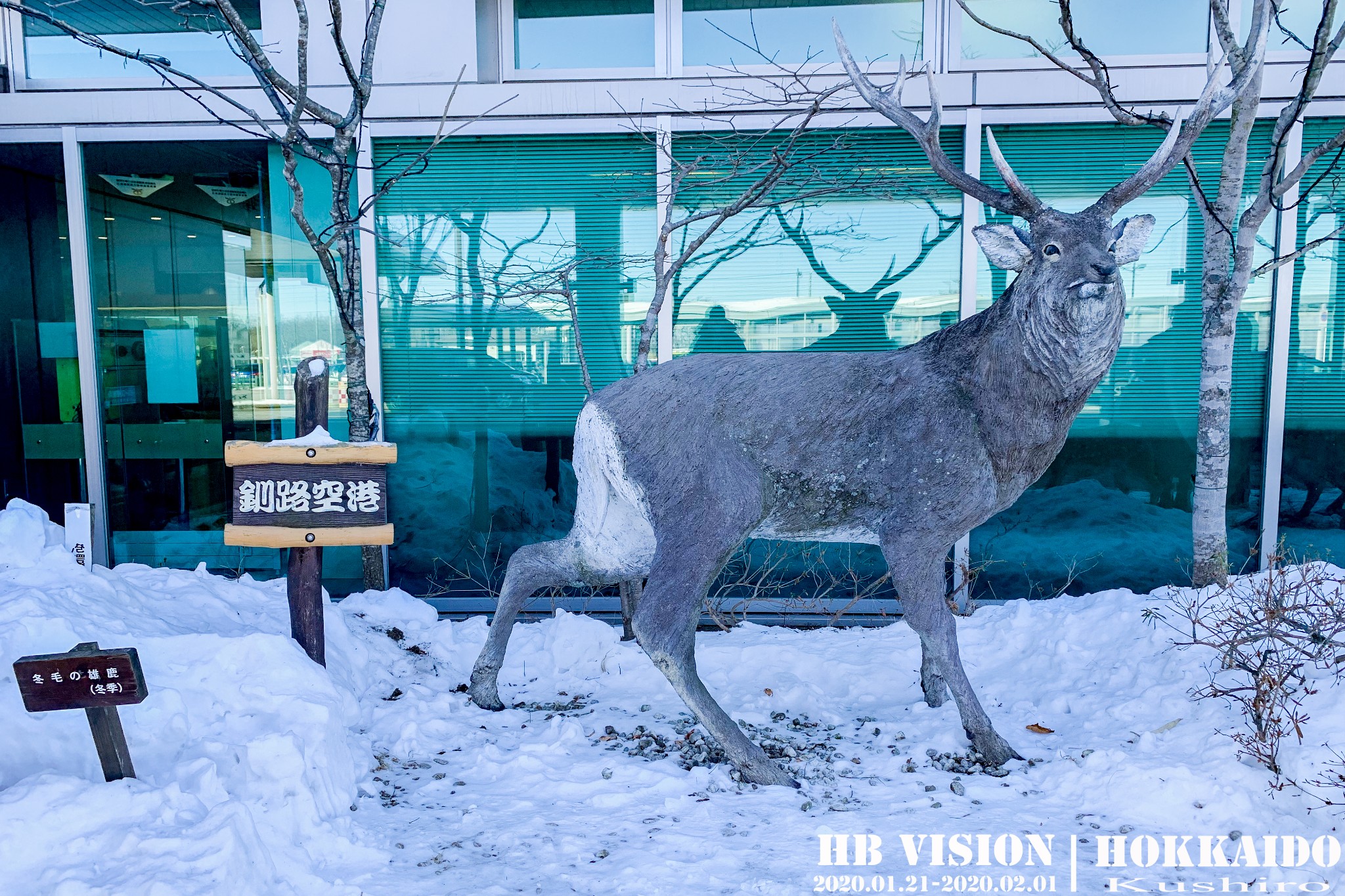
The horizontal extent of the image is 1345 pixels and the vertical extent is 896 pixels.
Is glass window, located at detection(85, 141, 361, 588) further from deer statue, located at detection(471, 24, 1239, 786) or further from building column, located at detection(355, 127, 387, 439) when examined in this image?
deer statue, located at detection(471, 24, 1239, 786)

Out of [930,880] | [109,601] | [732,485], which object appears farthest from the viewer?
[109,601]

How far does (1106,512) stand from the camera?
5.44 metres

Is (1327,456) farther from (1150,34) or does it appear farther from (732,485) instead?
(732,485)

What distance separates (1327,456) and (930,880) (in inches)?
182

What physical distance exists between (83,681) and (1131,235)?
3548 millimetres

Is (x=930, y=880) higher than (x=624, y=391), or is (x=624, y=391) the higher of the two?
(x=624, y=391)

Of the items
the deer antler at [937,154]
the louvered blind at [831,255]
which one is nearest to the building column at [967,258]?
the louvered blind at [831,255]

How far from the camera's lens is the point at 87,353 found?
18.8ft

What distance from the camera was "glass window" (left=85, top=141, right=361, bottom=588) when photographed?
5754 mm

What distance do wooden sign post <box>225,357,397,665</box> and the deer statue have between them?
90cm

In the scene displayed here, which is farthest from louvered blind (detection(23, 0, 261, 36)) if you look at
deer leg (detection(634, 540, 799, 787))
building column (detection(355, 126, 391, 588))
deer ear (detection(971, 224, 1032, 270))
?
deer ear (detection(971, 224, 1032, 270))

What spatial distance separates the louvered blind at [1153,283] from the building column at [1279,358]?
58 mm

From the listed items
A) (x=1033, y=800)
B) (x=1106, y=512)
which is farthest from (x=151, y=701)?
(x=1106, y=512)

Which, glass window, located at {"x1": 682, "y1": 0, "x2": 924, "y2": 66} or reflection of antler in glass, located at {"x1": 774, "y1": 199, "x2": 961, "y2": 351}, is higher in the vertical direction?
glass window, located at {"x1": 682, "y1": 0, "x2": 924, "y2": 66}
